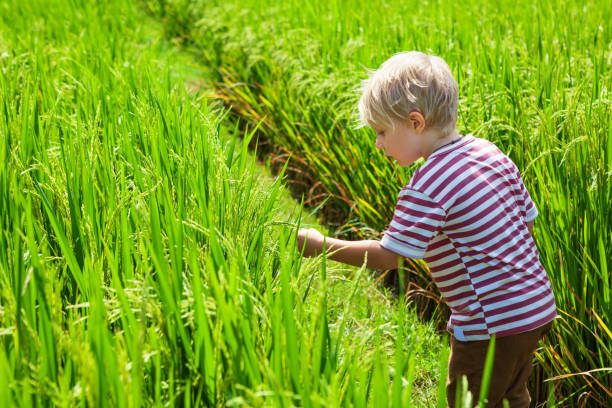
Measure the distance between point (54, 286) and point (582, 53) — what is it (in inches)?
112

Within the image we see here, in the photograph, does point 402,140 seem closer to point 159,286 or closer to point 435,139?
point 435,139

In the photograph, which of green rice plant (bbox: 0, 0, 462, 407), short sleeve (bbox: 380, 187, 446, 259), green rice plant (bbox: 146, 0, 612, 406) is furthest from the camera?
green rice plant (bbox: 146, 0, 612, 406)

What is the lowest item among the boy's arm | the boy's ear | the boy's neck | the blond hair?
the boy's arm

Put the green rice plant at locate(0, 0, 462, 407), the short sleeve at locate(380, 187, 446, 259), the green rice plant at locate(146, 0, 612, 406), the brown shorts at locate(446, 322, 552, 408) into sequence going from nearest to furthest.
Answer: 1. the green rice plant at locate(0, 0, 462, 407)
2. the short sleeve at locate(380, 187, 446, 259)
3. the brown shorts at locate(446, 322, 552, 408)
4. the green rice plant at locate(146, 0, 612, 406)

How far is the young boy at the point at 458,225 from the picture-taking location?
4.91 feet

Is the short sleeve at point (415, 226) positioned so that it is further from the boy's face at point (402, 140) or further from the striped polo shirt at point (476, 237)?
the boy's face at point (402, 140)

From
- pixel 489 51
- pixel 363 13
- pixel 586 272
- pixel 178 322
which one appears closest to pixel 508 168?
pixel 586 272

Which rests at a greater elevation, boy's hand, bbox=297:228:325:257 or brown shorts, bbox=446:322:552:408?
boy's hand, bbox=297:228:325:257

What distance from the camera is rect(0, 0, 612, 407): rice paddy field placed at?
1113mm

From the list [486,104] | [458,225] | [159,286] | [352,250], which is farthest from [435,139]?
[486,104]

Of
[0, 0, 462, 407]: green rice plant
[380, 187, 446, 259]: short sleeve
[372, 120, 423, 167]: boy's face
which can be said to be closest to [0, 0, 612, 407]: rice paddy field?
[0, 0, 462, 407]: green rice plant

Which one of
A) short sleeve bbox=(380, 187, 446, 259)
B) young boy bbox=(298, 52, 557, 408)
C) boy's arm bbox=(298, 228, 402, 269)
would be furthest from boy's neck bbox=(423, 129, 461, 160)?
boy's arm bbox=(298, 228, 402, 269)

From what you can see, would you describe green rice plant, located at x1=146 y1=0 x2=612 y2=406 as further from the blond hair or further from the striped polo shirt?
the blond hair

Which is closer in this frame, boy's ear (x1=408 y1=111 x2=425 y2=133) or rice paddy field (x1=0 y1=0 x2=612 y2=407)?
rice paddy field (x1=0 y1=0 x2=612 y2=407)
